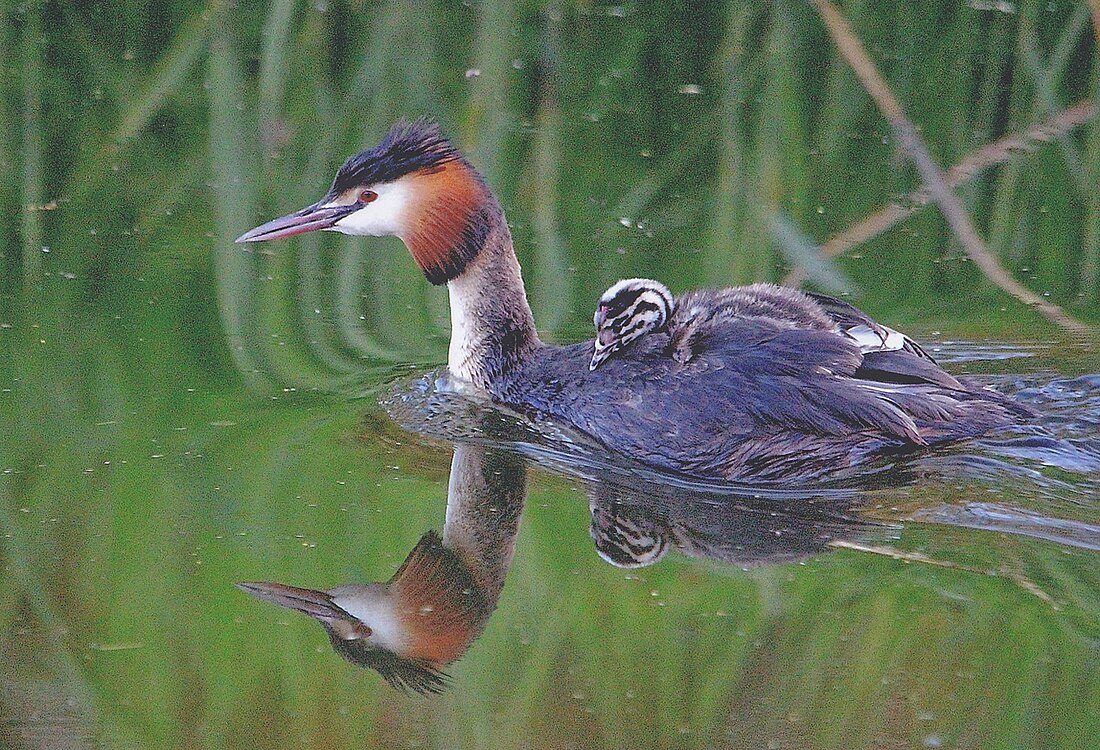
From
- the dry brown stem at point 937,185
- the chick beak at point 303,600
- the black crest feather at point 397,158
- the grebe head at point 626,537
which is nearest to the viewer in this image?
the chick beak at point 303,600

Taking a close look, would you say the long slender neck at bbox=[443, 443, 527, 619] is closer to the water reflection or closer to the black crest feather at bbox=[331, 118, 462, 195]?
the water reflection

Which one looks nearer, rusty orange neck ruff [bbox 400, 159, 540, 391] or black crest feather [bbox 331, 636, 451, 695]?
black crest feather [bbox 331, 636, 451, 695]

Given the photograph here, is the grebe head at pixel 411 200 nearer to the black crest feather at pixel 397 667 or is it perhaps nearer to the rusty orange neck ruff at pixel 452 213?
the rusty orange neck ruff at pixel 452 213

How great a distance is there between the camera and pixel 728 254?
647 centimetres

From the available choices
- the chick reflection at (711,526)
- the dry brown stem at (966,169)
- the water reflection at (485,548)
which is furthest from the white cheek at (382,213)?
the dry brown stem at (966,169)

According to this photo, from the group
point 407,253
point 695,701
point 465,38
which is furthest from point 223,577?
point 465,38

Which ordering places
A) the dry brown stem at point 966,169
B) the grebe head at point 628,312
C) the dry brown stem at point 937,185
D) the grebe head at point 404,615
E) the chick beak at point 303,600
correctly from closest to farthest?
the grebe head at point 404,615 < the chick beak at point 303,600 < the grebe head at point 628,312 < the dry brown stem at point 937,185 < the dry brown stem at point 966,169

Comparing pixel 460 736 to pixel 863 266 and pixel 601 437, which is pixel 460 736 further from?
pixel 863 266

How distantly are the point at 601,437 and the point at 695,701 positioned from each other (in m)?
1.71

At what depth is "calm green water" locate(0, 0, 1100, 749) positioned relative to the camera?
3.70 meters

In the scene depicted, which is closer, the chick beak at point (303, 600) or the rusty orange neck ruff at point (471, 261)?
the chick beak at point (303, 600)

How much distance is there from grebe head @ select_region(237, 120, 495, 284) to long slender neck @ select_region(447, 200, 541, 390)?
0.05 metres

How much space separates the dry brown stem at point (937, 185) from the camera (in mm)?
6121

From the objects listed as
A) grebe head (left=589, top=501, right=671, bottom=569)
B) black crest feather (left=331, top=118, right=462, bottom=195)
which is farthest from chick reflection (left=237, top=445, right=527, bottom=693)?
black crest feather (left=331, top=118, right=462, bottom=195)
